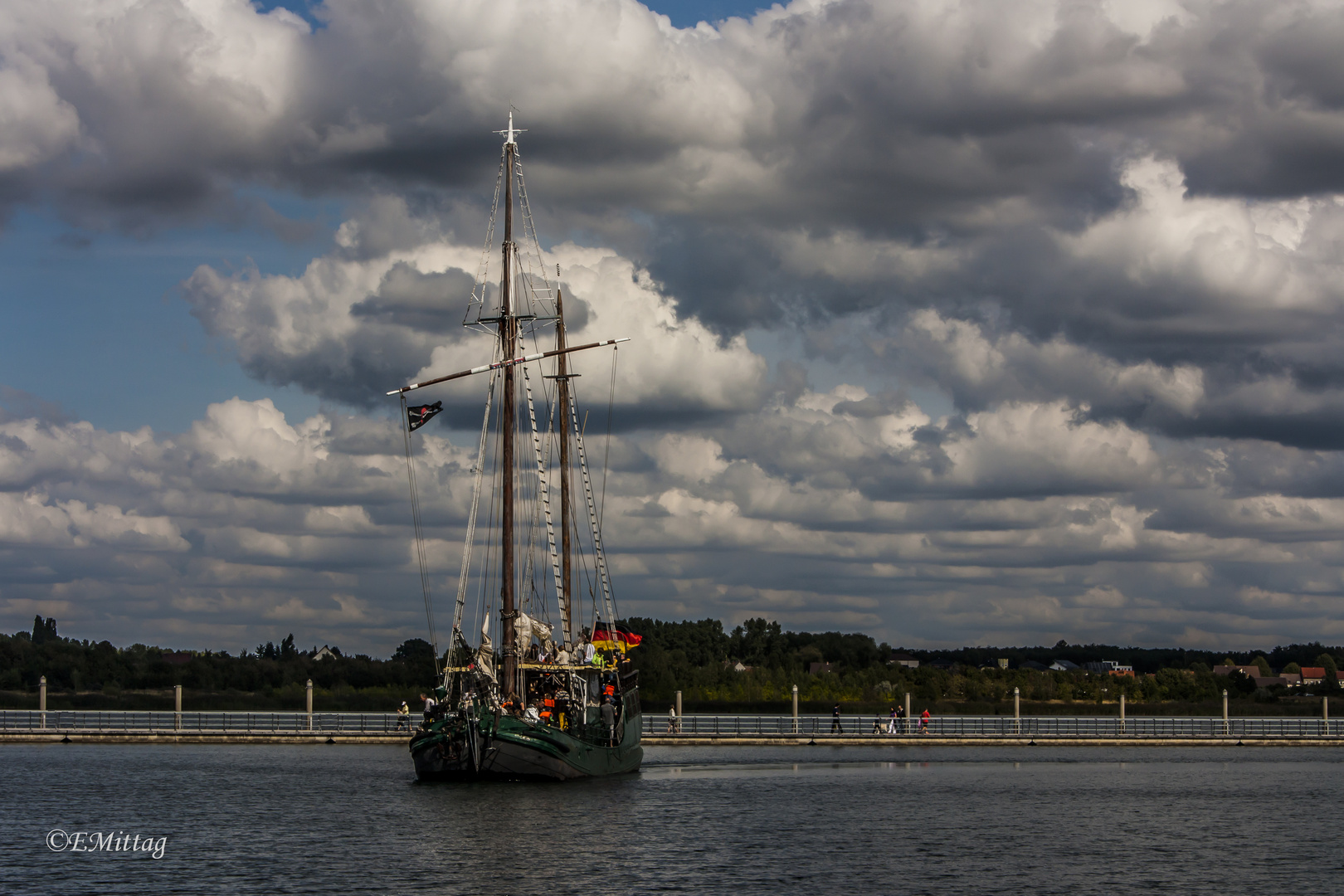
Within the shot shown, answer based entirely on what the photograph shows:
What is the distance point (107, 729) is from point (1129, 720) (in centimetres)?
Result: 7417

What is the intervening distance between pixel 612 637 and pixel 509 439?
32.8 feet

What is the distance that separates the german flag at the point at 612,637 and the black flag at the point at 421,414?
12.1 m

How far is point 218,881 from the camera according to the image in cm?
3703

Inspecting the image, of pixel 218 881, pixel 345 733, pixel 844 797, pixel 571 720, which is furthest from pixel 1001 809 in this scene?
pixel 345 733

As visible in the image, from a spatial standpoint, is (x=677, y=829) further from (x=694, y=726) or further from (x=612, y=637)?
(x=694, y=726)

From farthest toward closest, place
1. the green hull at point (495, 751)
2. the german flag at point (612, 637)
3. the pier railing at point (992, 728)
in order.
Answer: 1. the pier railing at point (992, 728)
2. the german flag at point (612, 637)
3. the green hull at point (495, 751)

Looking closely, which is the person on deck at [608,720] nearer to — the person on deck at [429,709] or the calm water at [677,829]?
the calm water at [677,829]

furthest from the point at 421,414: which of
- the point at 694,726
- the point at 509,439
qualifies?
the point at 694,726

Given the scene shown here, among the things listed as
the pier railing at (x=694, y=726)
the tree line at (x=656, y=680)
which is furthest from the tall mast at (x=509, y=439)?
the tree line at (x=656, y=680)

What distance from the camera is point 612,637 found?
65.8m

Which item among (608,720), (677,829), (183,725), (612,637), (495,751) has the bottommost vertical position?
(677,829)

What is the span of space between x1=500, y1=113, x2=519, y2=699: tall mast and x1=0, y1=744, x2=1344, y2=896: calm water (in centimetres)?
530

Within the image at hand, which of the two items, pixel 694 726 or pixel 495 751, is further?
pixel 694 726

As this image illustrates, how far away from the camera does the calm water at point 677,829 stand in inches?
1516
